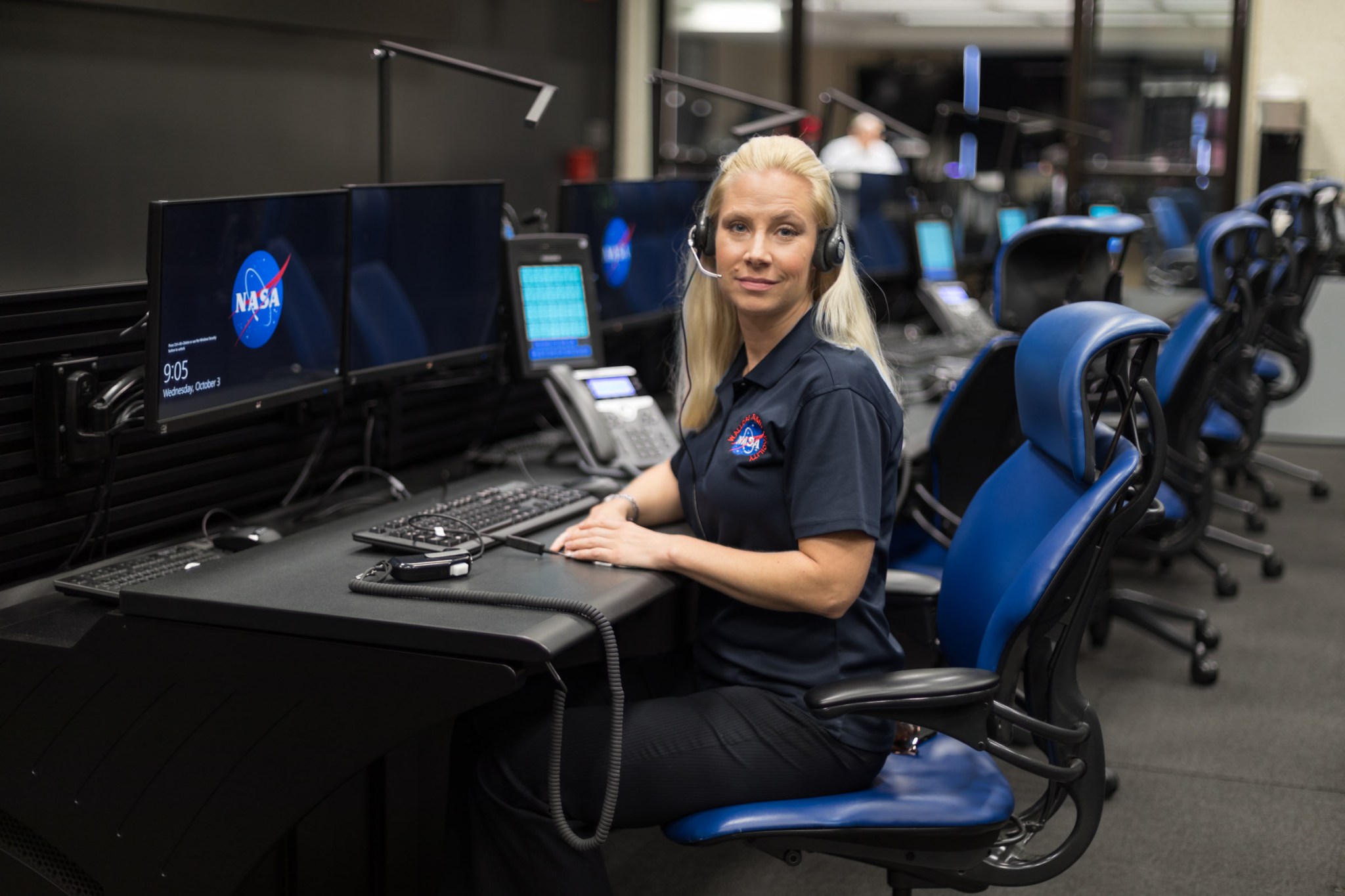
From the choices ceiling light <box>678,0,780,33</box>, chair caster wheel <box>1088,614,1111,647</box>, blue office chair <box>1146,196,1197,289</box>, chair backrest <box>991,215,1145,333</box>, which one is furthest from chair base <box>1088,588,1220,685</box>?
ceiling light <box>678,0,780,33</box>

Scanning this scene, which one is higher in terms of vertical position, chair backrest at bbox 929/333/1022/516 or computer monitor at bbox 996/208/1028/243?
computer monitor at bbox 996/208/1028/243

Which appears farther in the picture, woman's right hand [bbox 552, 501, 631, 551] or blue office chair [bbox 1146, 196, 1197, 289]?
blue office chair [bbox 1146, 196, 1197, 289]

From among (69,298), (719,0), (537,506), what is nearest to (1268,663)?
(537,506)

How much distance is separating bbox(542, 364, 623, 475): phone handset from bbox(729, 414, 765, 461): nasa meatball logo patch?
2.22 ft

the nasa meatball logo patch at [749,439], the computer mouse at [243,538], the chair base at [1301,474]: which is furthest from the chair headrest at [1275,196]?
the computer mouse at [243,538]

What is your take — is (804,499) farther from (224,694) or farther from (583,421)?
(583,421)

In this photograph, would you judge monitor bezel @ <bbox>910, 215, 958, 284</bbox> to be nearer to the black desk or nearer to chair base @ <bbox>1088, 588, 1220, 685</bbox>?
chair base @ <bbox>1088, 588, 1220, 685</bbox>

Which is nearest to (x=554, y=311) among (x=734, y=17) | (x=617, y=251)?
(x=617, y=251)

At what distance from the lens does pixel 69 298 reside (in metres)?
1.87

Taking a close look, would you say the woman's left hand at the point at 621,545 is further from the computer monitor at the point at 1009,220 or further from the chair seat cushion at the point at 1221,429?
the computer monitor at the point at 1009,220

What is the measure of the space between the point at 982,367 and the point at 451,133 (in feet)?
8.88

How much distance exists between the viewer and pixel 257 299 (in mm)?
1930

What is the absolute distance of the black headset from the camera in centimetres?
174

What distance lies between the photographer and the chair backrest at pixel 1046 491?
1.50 meters
